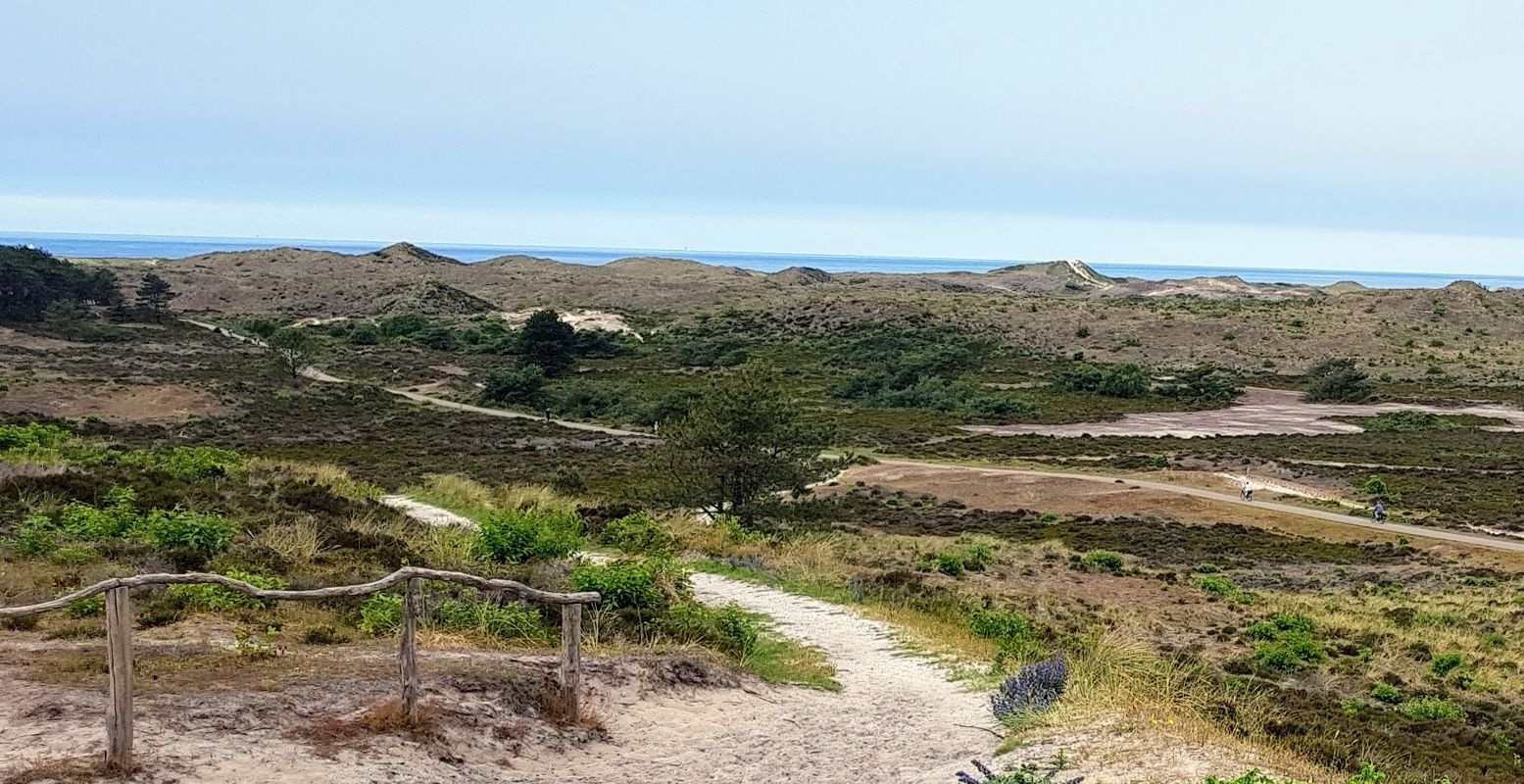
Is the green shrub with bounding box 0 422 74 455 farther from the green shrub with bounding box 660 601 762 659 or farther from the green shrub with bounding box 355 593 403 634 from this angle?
the green shrub with bounding box 660 601 762 659

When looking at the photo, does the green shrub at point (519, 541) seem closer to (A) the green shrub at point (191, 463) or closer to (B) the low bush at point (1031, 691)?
(B) the low bush at point (1031, 691)

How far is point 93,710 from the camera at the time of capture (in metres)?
7.28

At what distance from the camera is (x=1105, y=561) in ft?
93.5

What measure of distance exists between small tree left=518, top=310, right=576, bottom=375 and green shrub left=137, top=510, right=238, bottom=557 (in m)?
74.4

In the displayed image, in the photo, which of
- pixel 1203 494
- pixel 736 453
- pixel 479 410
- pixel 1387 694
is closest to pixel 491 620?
pixel 1387 694

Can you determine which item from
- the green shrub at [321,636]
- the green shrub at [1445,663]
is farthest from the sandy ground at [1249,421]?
the green shrub at [321,636]

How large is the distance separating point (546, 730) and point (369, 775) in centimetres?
173

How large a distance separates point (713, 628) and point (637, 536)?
8278mm

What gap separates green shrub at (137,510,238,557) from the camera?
13.3 metres

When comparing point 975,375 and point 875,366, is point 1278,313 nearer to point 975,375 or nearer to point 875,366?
point 975,375

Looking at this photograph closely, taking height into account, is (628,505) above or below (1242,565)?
above

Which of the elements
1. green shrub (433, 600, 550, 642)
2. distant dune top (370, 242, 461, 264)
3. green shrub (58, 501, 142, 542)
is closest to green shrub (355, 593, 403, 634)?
green shrub (433, 600, 550, 642)

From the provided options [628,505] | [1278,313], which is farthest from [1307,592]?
[1278,313]

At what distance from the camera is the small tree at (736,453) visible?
85.0 ft
